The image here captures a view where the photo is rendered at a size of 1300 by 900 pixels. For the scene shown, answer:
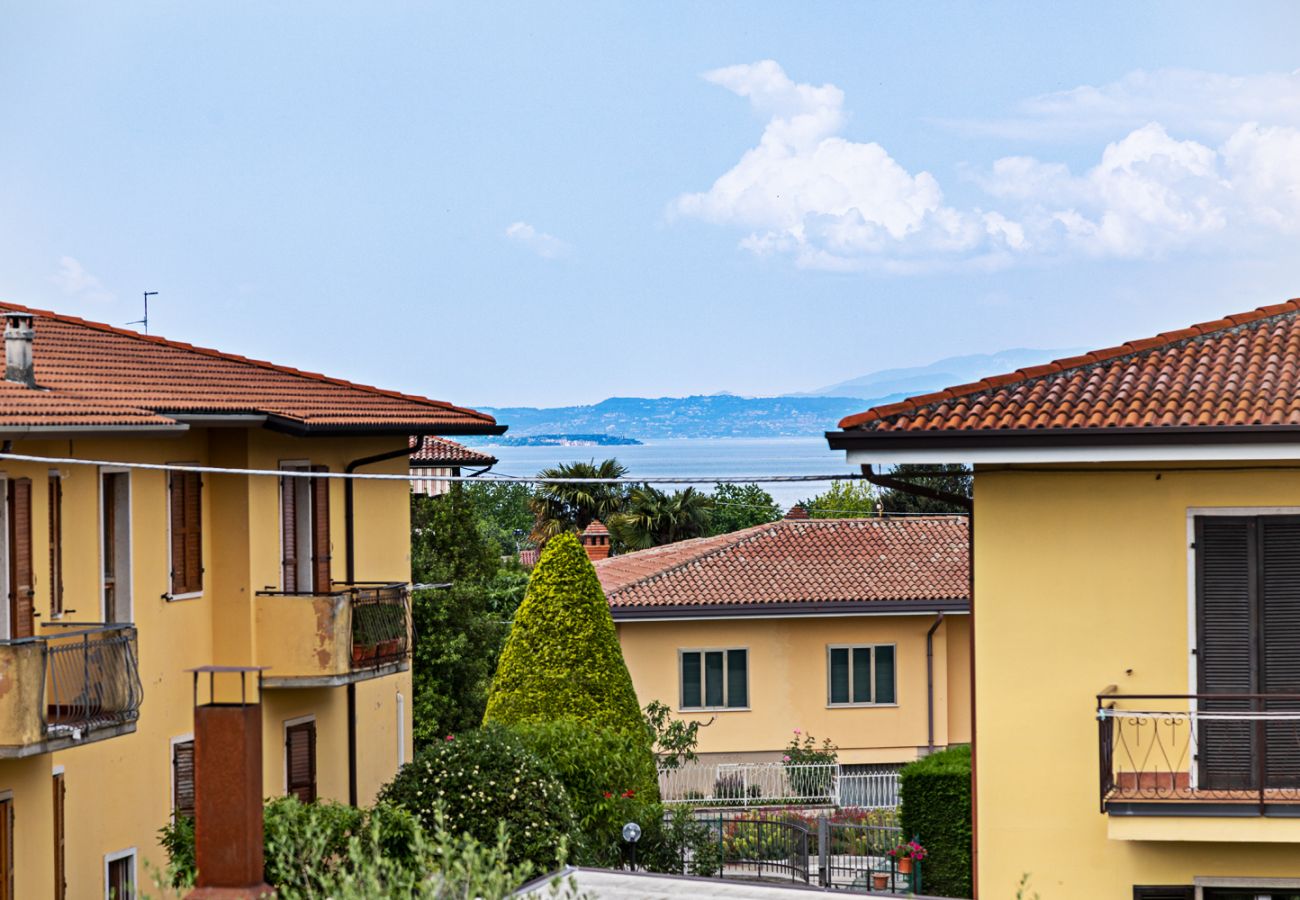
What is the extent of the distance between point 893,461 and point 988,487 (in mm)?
758

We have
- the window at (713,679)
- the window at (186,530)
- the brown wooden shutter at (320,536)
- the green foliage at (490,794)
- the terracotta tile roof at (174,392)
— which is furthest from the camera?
the window at (713,679)

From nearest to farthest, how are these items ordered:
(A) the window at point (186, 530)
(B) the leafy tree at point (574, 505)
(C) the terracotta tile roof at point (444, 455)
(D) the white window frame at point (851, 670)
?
→ (A) the window at point (186, 530) → (C) the terracotta tile roof at point (444, 455) → (D) the white window frame at point (851, 670) → (B) the leafy tree at point (574, 505)

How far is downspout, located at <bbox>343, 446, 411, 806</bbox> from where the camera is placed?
73.6ft

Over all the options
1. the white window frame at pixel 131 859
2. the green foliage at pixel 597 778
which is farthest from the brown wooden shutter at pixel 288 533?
the white window frame at pixel 131 859

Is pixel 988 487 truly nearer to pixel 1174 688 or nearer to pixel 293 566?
pixel 1174 688

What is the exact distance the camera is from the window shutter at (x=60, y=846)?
650 inches

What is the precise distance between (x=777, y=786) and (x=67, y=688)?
19.8 meters

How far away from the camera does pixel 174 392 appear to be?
62.0ft

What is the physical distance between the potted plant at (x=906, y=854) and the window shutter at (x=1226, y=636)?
10.5 metres

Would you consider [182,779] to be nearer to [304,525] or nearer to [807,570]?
[304,525]

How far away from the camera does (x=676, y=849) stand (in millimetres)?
22938

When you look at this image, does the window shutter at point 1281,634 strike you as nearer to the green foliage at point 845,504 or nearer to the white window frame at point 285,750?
the white window frame at point 285,750

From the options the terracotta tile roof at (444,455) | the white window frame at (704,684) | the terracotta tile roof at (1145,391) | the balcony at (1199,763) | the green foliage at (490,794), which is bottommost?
the white window frame at (704,684)

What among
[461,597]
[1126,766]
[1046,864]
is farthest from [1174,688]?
[461,597]
